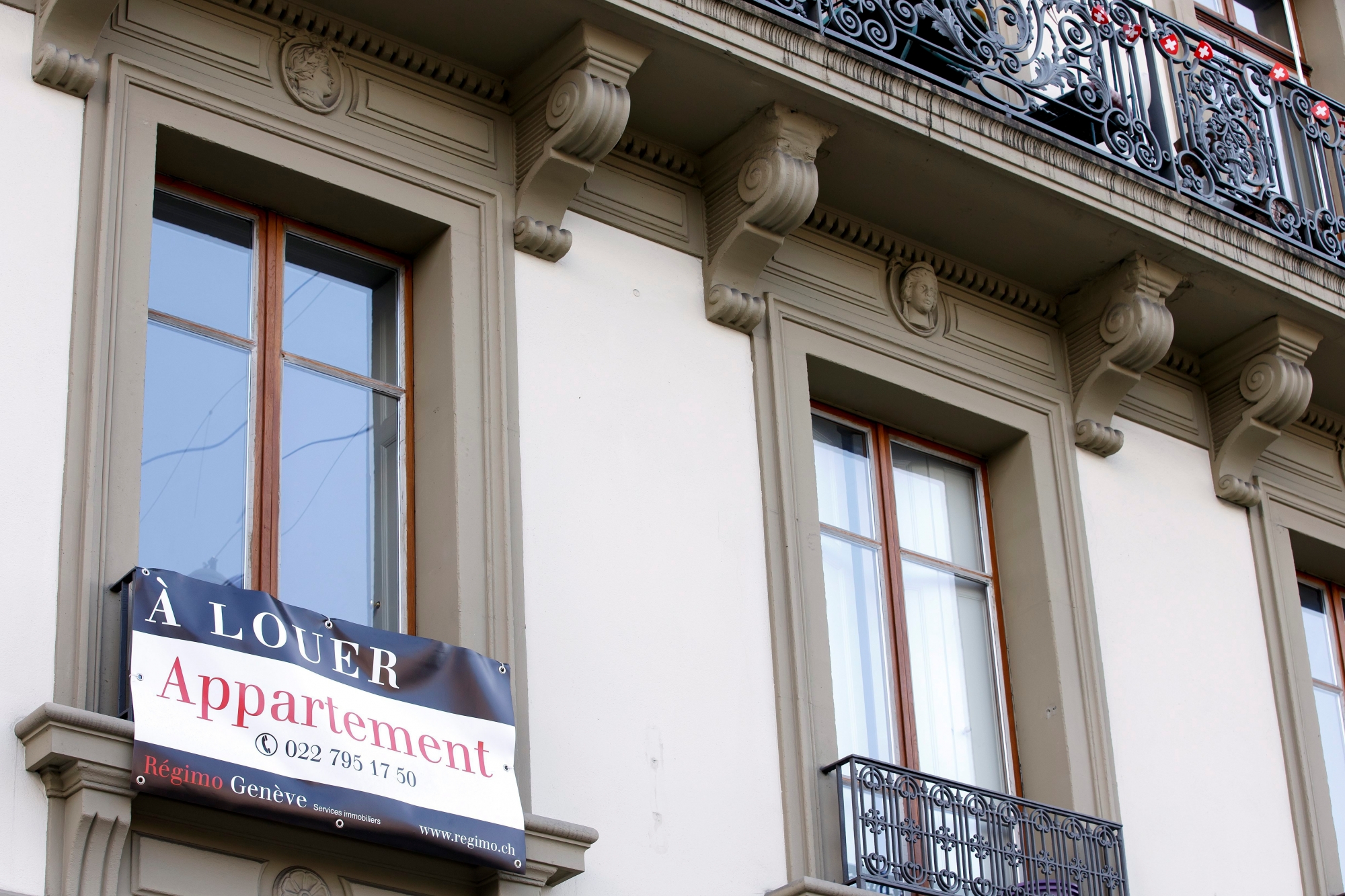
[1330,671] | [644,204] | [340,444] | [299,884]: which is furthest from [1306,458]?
[299,884]

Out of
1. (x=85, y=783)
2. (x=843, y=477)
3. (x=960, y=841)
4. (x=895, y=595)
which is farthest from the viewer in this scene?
(x=843, y=477)

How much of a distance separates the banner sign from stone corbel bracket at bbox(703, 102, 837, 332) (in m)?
2.27

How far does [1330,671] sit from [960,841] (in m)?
3.33

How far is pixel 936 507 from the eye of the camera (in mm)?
9570

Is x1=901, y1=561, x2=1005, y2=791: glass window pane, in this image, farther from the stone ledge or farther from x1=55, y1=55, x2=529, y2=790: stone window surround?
x1=55, y1=55, x2=529, y2=790: stone window surround

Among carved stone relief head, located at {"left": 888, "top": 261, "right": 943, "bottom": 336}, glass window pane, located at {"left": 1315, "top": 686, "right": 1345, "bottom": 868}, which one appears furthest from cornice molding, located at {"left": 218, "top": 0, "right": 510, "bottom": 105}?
glass window pane, located at {"left": 1315, "top": 686, "right": 1345, "bottom": 868}

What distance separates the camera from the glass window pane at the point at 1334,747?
10156 millimetres

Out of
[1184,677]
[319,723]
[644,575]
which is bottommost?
[319,723]

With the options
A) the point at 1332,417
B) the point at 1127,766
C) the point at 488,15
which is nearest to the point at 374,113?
the point at 488,15

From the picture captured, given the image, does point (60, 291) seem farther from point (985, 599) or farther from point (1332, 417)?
point (1332, 417)

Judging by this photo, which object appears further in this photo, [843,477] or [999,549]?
[999,549]

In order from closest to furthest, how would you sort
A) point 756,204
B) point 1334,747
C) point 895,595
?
point 756,204 < point 895,595 < point 1334,747

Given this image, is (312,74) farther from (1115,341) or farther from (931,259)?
(1115,341)

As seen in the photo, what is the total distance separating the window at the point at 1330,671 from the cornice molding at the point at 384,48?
15.6 feet
